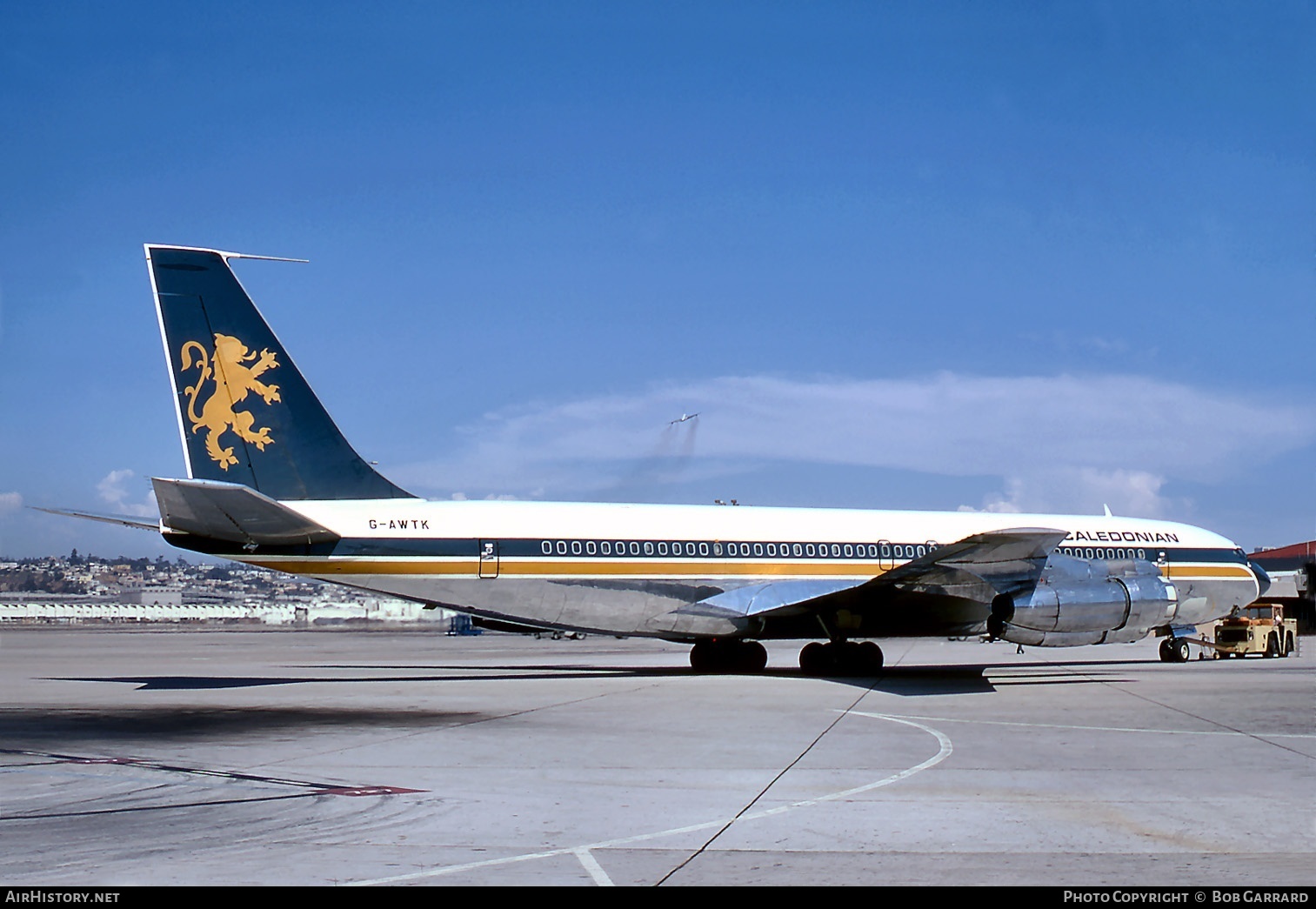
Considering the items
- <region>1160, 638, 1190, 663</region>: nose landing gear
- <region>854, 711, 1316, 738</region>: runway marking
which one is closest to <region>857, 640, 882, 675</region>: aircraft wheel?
<region>854, 711, 1316, 738</region>: runway marking

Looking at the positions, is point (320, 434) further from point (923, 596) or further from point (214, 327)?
point (923, 596)

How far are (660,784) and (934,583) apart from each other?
47.7 ft

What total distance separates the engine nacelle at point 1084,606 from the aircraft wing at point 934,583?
47 cm

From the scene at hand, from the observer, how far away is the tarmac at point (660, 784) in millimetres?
7082

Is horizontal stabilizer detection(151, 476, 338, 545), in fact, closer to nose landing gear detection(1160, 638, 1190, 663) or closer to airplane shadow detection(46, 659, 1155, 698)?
airplane shadow detection(46, 659, 1155, 698)

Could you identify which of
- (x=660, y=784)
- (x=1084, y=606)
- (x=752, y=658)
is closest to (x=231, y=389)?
(x=752, y=658)

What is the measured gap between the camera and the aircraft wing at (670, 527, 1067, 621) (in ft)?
71.8

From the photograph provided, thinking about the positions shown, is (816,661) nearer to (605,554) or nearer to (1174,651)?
(605,554)

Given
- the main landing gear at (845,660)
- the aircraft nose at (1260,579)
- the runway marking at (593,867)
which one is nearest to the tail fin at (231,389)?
the main landing gear at (845,660)

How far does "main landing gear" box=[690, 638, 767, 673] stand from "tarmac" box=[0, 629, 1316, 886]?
4062mm

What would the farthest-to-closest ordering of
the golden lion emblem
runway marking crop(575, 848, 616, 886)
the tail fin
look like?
the golden lion emblem < the tail fin < runway marking crop(575, 848, 616, 886)

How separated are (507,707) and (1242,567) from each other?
76.3 feet

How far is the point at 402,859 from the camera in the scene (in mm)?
7133
